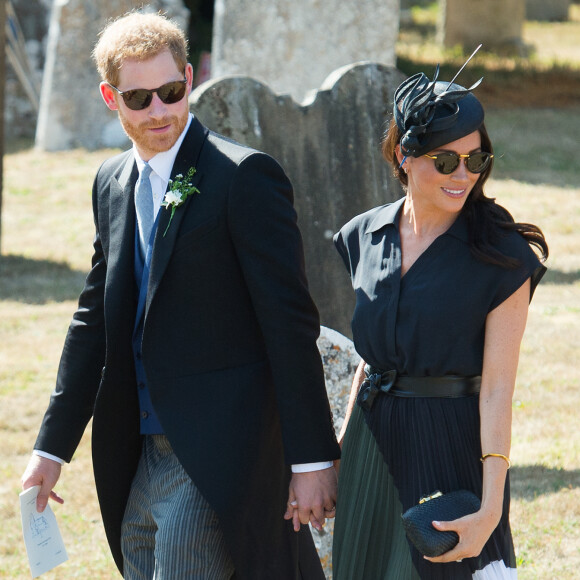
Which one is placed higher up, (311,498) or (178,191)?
(178,191)

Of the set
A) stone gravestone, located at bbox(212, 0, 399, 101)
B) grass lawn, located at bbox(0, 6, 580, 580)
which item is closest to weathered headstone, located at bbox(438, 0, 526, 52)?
grass lawn, located at bbox(0, 6, 580, 580)

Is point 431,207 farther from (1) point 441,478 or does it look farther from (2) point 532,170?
(2) point 532,170

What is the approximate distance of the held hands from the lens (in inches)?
102

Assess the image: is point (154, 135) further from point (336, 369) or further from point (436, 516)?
point (336, 369)

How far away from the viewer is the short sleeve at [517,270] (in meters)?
2.66

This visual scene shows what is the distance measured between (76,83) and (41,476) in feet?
38.8

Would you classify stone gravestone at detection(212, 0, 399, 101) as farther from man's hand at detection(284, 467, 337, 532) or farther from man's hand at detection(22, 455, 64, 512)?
man's hand at detection(284, 467, 337, 532)

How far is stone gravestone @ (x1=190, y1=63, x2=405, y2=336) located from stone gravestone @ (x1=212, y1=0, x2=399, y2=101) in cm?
713

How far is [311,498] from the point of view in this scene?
295cm

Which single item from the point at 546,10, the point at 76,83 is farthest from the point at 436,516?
the point at 546,10

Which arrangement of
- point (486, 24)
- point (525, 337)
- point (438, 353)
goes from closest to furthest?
point (438, 353), point (525, 337), point (486, 24)

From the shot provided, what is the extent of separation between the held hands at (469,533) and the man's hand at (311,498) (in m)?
0.42

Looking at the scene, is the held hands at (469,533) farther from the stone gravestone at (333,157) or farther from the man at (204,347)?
the stone gravestone at (333,157)

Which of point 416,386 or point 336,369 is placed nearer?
point 416,386
